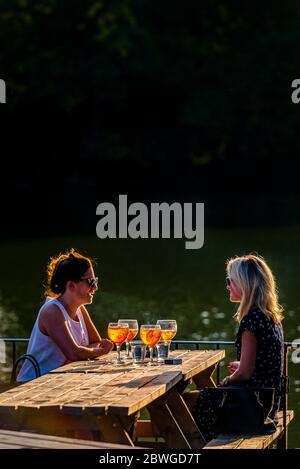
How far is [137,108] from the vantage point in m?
49.6

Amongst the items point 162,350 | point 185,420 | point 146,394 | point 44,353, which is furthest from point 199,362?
point 146,394

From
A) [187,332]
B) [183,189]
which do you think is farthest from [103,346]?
[183,189]

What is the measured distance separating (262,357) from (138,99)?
42950mm

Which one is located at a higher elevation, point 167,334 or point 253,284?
point 253,284

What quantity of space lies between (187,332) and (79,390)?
34.9ft

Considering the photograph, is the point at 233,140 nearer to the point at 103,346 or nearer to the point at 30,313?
the point at 30,313

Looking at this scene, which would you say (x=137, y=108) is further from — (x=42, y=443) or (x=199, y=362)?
(x=42, y=443)

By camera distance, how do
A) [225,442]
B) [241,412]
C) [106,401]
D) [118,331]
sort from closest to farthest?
[106,401]
[225,442]
[241,412]
[118,331]

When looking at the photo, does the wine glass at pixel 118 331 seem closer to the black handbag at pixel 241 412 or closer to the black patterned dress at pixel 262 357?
the black patterned dress at pixel 262 357

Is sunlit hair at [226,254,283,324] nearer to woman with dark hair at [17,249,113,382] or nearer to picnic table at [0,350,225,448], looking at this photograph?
picnic table at [0,350,225,448]

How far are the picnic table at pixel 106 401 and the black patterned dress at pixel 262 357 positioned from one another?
14cm

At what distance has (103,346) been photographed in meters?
7.63

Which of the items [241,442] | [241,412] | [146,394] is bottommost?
[241,442]
